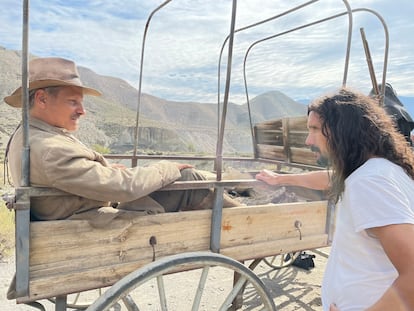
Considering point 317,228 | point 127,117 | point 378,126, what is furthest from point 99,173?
point 127,117

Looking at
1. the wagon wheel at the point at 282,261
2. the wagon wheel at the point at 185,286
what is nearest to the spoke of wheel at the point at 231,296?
the wagon wheel at the point at 185,286

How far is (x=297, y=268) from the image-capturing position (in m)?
4.16

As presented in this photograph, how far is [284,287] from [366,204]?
297 cm

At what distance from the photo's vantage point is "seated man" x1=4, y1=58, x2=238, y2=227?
4.79 feet

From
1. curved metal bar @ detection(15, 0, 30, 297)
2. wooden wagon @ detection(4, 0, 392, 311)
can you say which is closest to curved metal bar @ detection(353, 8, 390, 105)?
wooden wagon @ detection(4, 0, 392, 311)

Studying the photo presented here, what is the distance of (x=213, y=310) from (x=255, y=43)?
2960 mm

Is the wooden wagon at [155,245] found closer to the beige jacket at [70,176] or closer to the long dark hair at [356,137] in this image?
the beige jacket at [70,176]

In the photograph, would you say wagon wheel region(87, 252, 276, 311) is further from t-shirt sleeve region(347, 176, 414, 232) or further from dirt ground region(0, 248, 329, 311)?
t-shirt sleeve region(347, 176, 414, 232)

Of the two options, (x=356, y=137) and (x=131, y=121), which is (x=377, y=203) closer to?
(x=356, y=137)

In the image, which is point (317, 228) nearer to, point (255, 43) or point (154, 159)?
point (154, 159)

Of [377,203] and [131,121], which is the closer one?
[377,203]

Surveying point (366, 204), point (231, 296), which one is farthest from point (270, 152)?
point (366, 204)

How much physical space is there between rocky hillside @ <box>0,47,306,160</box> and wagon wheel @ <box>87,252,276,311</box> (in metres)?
7.66

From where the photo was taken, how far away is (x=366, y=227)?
101cm
